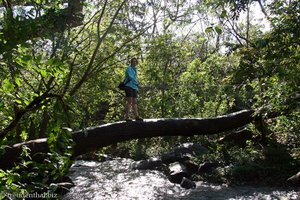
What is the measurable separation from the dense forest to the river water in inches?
33.2

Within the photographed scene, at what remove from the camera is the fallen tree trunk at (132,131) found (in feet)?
24.1

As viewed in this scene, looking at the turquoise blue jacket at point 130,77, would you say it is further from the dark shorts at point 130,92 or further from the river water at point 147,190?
the river water at point 147,190

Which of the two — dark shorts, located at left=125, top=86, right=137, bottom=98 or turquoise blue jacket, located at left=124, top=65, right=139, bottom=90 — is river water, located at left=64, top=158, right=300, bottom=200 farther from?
turquoise blue jacket, located at left=124, top=65, right=139, bottom=90

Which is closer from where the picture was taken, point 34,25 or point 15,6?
point 34,25

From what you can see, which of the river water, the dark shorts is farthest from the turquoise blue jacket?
the river water

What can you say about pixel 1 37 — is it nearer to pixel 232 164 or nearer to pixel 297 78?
pixel 297 78

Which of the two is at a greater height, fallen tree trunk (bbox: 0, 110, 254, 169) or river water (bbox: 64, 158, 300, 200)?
fallen tree trunk (bbox: 0, 110, 254, 169)

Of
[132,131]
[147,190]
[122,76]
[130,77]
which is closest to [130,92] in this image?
[130,77]

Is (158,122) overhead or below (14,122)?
overhead

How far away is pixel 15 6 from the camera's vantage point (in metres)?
9.17

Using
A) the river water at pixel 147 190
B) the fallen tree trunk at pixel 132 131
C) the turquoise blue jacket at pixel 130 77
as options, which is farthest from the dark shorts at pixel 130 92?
the river water at pixel 147 190

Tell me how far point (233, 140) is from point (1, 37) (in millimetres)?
10882

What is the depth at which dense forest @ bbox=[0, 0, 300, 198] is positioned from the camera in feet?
6.12

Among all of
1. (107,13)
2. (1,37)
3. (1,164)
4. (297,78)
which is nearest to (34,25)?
(1,37)
